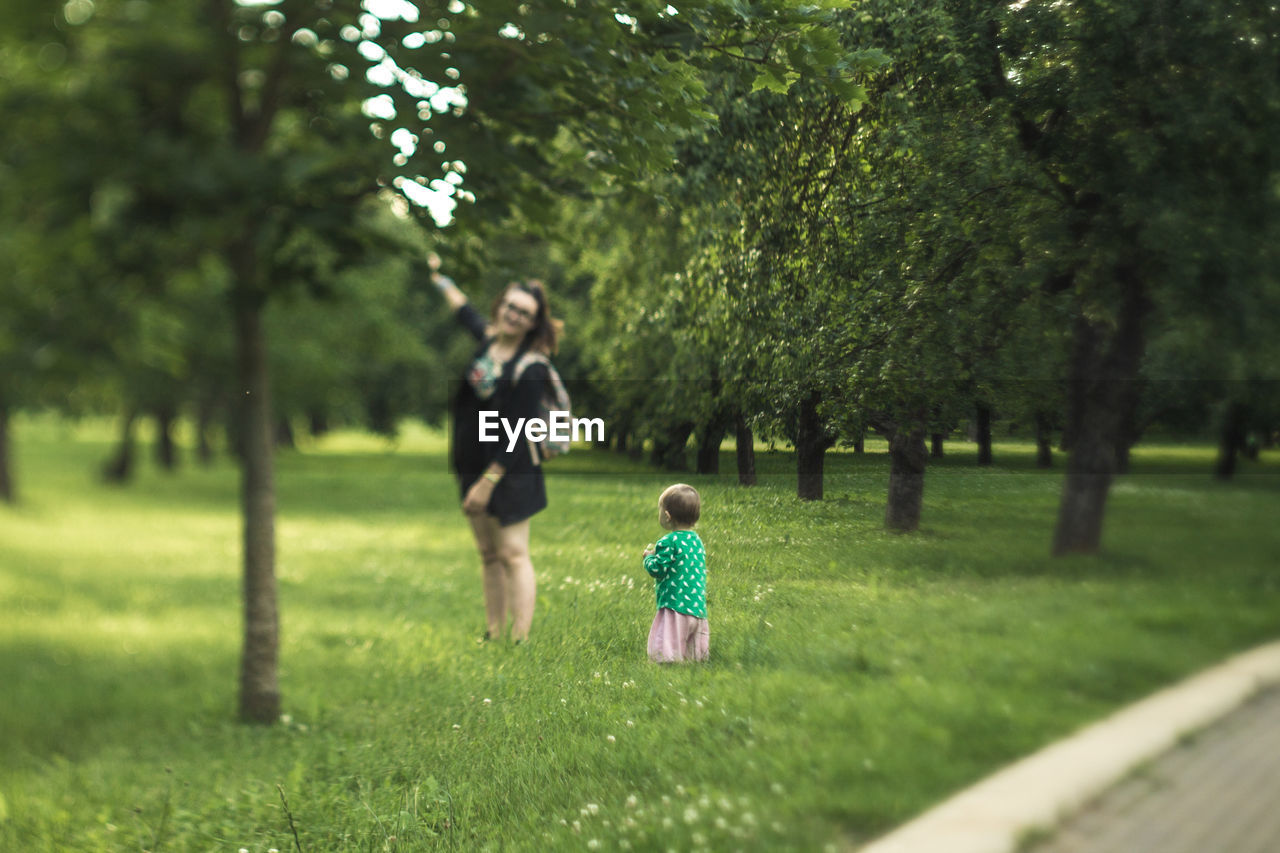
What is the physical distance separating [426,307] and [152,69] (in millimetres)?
29316

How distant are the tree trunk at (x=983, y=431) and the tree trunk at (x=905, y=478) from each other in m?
0.17

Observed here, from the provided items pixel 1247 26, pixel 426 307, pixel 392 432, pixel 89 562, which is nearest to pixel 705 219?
Result: pixel 1247 26

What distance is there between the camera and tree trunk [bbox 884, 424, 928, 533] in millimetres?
3023

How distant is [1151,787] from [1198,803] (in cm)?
10

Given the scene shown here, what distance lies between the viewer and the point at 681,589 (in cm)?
335

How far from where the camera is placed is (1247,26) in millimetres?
2523

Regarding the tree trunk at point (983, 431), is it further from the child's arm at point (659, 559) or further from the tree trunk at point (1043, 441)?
the child's arm at point (659, 559)

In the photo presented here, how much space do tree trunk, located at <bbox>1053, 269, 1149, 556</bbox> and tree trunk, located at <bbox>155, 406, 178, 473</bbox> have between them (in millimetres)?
30701

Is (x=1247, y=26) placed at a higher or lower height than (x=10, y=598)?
higher

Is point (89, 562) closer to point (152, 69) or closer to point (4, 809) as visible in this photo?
point (4, 809)

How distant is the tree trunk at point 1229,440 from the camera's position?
2.42 meters

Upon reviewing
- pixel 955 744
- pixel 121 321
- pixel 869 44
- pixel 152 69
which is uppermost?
pixel 152 69

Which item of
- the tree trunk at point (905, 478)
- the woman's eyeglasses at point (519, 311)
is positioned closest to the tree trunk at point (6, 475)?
the woman's eyeglasses at point (519, 311)

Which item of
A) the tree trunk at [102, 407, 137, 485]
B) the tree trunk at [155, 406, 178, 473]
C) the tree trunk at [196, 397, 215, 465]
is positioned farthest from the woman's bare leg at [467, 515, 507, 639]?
the tree trunk at [155, 406, 178, 473]
